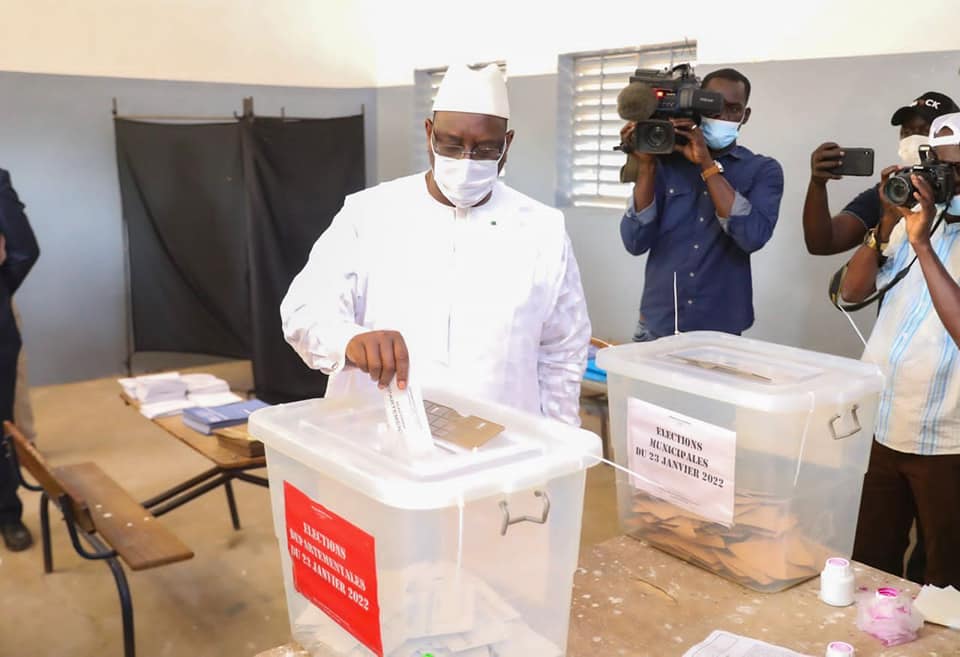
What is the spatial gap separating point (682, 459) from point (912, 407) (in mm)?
739

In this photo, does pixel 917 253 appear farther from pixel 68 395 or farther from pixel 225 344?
pixel 68 395

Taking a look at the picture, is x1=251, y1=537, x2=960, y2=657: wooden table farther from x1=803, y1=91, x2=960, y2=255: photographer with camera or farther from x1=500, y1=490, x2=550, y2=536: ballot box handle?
x1=803, y1=91, x2=960, y2=255: photographer with camera

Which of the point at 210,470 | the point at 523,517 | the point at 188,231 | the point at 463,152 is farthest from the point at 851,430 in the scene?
the point at 188,231

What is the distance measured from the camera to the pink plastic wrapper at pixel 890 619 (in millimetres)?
1075

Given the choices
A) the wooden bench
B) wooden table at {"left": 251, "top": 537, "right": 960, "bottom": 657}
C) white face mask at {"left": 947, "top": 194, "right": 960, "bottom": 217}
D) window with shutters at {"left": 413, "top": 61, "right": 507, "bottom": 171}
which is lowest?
the wooden bench

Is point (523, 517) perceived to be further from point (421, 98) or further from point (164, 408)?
point (421, 98)

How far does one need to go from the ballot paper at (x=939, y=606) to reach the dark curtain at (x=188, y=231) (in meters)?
4.00

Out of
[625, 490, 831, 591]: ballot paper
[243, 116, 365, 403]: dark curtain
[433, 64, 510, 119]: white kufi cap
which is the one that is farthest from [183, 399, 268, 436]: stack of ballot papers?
[625, 490, 831, 591]: ballot paper

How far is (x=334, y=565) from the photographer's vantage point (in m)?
0.94

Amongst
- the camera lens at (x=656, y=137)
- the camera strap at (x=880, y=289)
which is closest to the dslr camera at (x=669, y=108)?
the camera lens at (x=656, y=137)

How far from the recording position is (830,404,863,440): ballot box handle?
118 cm

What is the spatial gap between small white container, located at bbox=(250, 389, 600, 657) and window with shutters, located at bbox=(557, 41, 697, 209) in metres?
3.60

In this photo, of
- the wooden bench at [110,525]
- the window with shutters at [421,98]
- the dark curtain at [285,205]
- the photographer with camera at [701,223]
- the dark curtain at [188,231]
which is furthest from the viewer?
the window with shutters at [421,98]

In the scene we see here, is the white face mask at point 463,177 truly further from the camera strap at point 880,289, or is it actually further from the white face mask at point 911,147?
the white face mask at point 911,147
